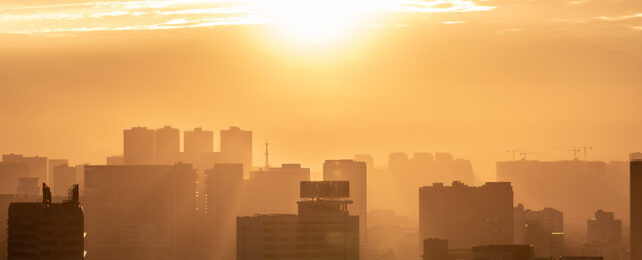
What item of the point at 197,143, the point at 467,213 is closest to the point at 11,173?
the point at 197,143

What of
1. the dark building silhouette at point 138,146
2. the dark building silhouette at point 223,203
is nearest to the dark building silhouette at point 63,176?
the dark building silhouette at point 138,146

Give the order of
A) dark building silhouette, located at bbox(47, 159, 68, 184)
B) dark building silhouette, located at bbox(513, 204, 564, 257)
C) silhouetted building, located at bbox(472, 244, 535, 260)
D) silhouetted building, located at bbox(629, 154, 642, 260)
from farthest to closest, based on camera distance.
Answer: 1. dark building silhouette, located at bbox(47, 159, 68, 184)
2. dark building silhouette, located at bbox(513, 204, 564, 257)
3. silhouetted building, located at bbox(629, 154, 642, 260)
4. silhouetted building, located at bbox(472, 244, 535, 260)

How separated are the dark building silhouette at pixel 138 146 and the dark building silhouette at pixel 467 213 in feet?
113

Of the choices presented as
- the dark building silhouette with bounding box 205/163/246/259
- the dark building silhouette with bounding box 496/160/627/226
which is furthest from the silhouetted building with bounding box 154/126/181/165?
the dark building silhouette with bounding box 496/160/627/226

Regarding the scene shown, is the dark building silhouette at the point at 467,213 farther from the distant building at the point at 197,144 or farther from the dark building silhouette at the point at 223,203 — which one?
the distant building at the point at 197,144

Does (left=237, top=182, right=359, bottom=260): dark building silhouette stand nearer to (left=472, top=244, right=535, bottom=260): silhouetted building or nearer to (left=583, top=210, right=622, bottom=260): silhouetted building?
(left=472, top=244, right=535, bottom=260): silhouetted building

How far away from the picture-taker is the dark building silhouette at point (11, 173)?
511 ft

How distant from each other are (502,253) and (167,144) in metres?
94.0

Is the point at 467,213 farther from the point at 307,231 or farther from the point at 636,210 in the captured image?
the point at 307,231

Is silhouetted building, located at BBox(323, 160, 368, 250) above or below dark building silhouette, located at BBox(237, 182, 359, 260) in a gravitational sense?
above

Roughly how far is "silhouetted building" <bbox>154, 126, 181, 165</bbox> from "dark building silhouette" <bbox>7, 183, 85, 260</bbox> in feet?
342

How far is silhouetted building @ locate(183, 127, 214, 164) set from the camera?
190 meters

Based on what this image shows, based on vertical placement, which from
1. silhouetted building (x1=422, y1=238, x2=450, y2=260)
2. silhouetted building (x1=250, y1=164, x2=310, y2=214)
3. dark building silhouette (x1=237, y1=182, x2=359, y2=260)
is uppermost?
silhouetted building (x1=250, y1=164, x2=310, y2=214)

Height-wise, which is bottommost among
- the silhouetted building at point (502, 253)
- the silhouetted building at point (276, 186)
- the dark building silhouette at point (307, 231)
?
the silhouetted building at point (502, 253)
